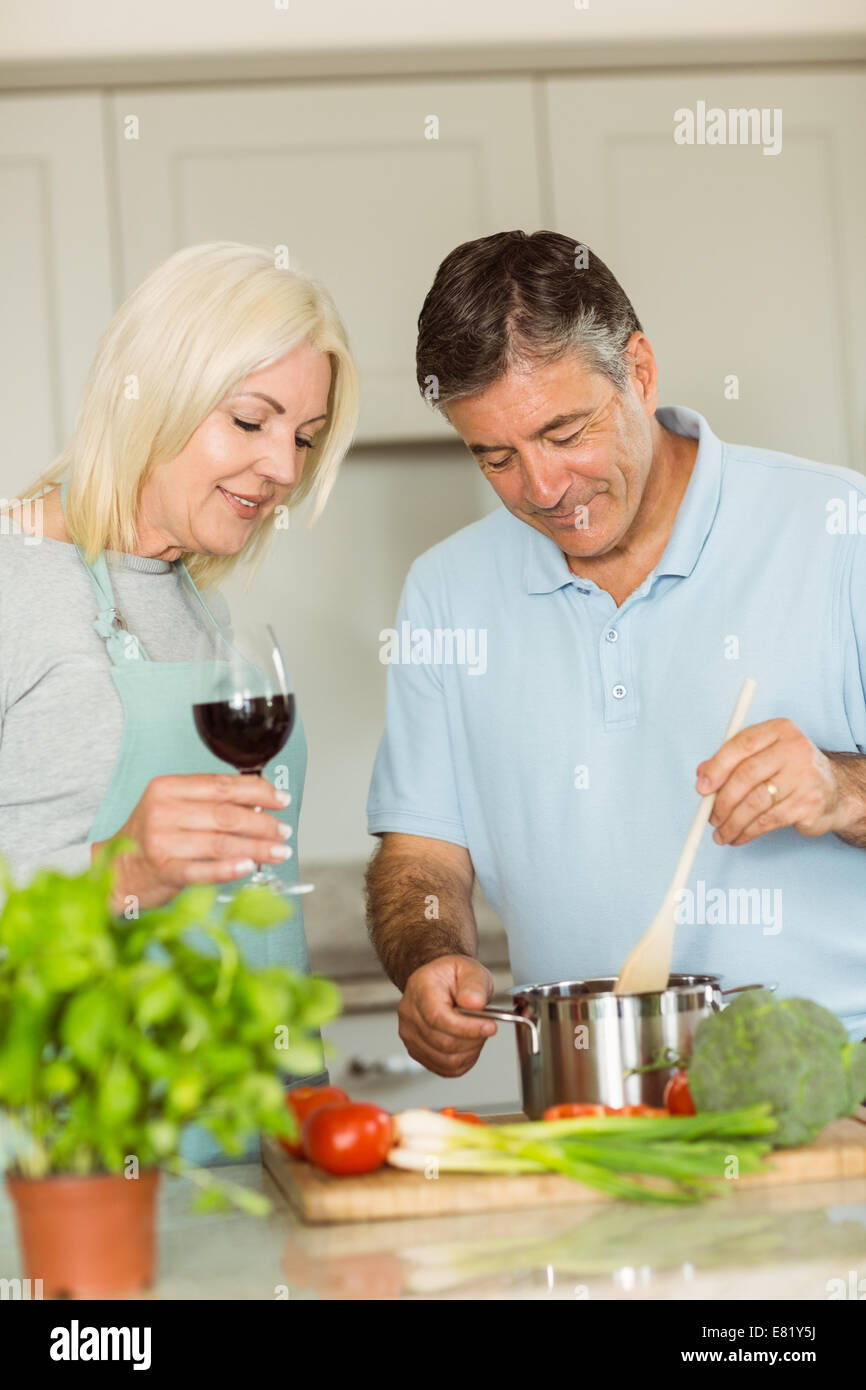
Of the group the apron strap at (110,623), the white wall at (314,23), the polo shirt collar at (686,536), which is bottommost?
the apron strap at (110,623)

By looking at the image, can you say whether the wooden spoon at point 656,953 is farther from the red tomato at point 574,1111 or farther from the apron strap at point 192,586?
the apron strap at point 192,586

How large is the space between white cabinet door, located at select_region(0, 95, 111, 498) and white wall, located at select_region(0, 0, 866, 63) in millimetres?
118

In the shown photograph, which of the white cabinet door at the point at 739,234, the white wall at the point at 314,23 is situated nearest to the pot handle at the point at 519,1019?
the white cabinet door at the point at 739,234

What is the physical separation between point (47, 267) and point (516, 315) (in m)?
1.39

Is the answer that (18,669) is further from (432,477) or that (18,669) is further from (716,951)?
(432,477)

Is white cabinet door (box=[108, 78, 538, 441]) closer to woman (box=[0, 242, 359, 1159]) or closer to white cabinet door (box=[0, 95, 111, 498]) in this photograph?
white cabinet door (box=[0, 95, 111, 498])

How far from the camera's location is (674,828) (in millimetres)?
1591

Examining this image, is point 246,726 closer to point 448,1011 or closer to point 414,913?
point 448,1011

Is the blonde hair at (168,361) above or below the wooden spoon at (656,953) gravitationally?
above

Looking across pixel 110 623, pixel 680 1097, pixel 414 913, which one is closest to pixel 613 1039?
pixel 680 1097

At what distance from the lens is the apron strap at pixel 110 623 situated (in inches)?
57.5

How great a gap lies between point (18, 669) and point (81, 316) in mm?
1404

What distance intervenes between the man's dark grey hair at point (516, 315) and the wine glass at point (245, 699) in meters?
0.50
